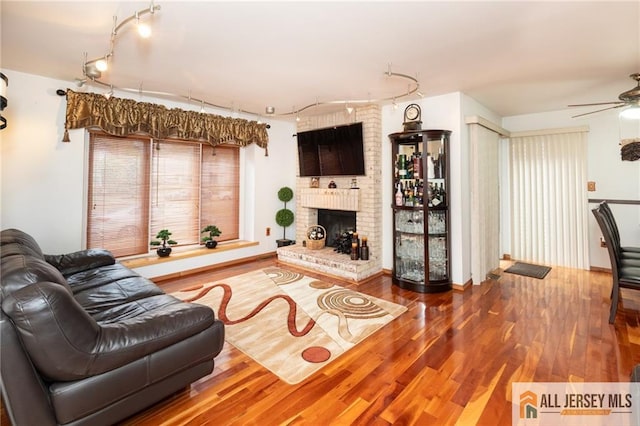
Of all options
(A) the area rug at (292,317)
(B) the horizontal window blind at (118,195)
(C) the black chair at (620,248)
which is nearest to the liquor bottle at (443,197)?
(A) the area rug at (292,317)

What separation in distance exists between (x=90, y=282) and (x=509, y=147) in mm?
6332

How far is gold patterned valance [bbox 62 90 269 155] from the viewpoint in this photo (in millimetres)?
3486

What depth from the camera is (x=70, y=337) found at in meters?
1.38

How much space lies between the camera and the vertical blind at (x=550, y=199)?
467 cm

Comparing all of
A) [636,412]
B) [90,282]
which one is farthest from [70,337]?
[636,412]

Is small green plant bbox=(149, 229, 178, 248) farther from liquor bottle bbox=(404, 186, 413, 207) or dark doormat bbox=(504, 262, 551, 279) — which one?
dark doormat bbox=(504, 262, 551, 279)

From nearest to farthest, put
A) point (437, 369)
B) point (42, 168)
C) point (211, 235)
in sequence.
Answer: point (437, 369) < point (42, 168) < point (211, 235)

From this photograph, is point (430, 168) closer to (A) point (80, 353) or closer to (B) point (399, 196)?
(B) point (399, 196)

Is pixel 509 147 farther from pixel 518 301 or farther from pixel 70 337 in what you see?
pixel 70 337

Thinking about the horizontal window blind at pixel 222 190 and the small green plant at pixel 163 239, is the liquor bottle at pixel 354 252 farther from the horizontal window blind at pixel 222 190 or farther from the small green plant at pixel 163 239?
the small green plant at pixel 163 239

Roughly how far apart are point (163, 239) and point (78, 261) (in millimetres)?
1335

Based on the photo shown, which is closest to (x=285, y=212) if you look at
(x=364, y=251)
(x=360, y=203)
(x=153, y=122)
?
(x=360, y=203)

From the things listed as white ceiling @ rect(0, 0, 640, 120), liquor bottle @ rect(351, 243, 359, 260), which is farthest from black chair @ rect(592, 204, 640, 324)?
liquor bottle @ rect(351, 243, 359, 260)

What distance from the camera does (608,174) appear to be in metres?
4.46
